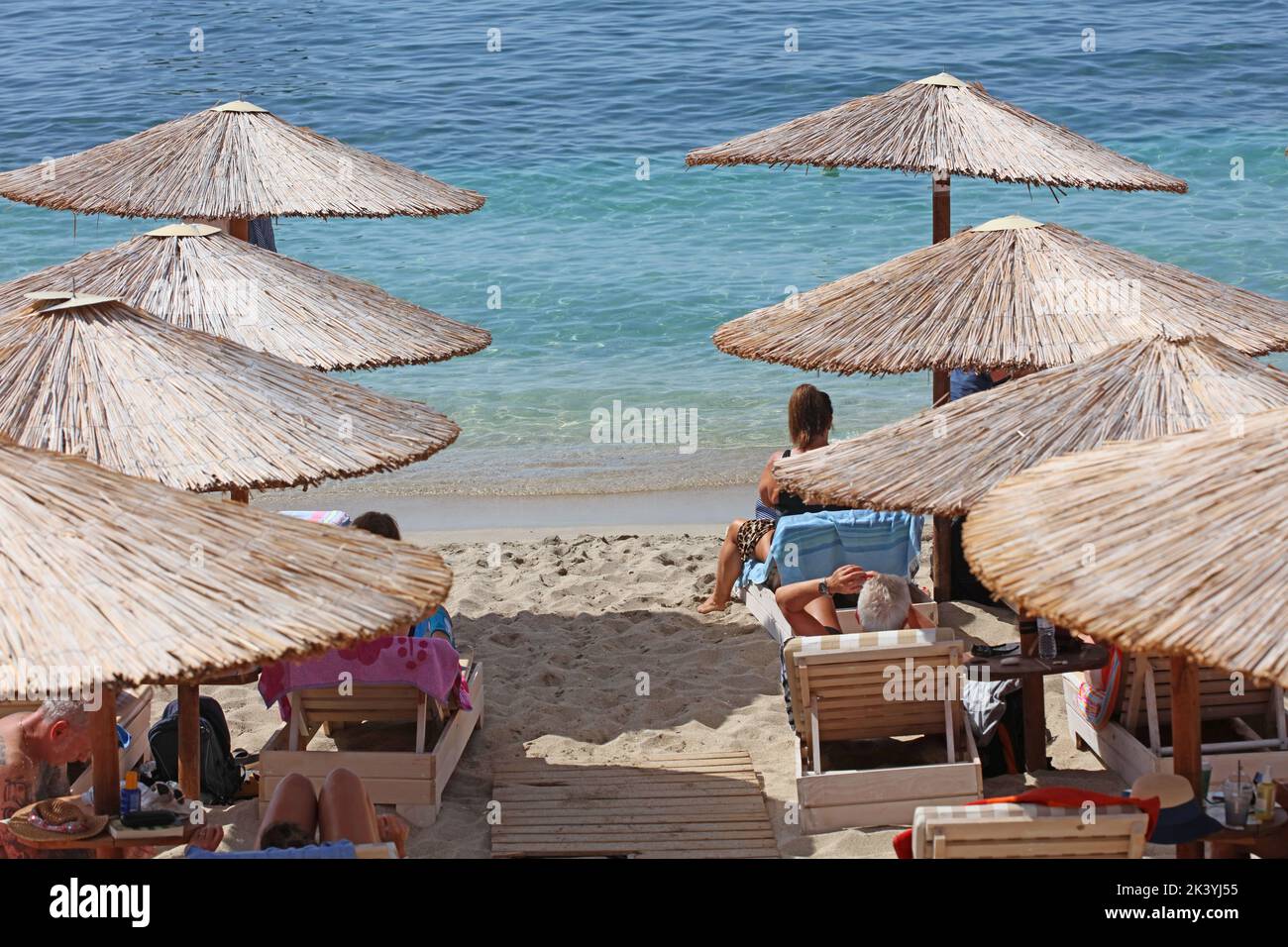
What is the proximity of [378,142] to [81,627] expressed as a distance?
18.8 metres

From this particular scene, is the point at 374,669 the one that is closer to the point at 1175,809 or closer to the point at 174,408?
the point at 174,408

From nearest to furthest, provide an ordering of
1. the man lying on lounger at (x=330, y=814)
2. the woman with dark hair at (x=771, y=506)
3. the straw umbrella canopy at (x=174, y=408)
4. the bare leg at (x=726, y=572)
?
the man lying on lounger at (x=330, y=814) → the straw umbrella canopy at (x=174, y=408) → the woman with dark hair at (x=771, y=506) → the bare leg at (x=726, y=572)

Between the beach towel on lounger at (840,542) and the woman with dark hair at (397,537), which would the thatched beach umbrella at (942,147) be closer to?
the beach towel on lounger at (840,542)

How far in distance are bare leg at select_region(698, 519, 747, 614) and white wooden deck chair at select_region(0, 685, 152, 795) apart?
2898 mm

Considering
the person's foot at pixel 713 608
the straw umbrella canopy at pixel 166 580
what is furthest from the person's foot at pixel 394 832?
the person's foot at pixel 713 608

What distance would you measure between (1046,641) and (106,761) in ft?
11.2

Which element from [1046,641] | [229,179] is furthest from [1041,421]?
[229,179]

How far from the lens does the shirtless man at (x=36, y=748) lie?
4.75 metres

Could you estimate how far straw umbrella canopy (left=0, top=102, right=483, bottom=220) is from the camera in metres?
8.01

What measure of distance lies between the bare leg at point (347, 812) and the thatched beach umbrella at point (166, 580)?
832mm

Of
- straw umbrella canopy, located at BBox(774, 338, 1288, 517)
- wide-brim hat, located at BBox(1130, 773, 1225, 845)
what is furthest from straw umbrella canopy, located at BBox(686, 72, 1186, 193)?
wide-brim hat, located at BBox(1130, 773, 1225, 845)
